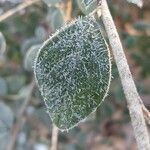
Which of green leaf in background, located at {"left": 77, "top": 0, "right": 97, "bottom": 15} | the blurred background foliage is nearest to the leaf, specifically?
green leaf in background, located at {"left": 77, "top": 0, "right": 97, "bottom": 15}

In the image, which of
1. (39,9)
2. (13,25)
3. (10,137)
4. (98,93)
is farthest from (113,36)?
(13,25)

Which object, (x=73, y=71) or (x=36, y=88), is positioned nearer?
(x=73, y=71)

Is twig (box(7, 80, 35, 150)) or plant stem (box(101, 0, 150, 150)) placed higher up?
plant stem (box(101, 0, 150, 150))

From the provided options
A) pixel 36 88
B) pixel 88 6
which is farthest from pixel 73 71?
pixel 36 88

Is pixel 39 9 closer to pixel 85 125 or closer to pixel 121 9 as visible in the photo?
pixel 121 9

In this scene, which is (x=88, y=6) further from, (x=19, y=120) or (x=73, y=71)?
(x=19, y=120)

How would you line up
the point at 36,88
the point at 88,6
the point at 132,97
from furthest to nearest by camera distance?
the point at 36,88 → the point at 88,6 → the point at 132,97

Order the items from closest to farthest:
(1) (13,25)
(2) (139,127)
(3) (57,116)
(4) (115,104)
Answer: (2) (139,127)
(3) (57,116)
(1) (13,25)
(4) (115,104)

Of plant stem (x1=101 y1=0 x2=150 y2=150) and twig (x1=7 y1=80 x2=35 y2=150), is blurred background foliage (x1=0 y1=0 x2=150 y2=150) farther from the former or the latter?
plant stem (x1=101 y1=0 x2=150 y2=150)
